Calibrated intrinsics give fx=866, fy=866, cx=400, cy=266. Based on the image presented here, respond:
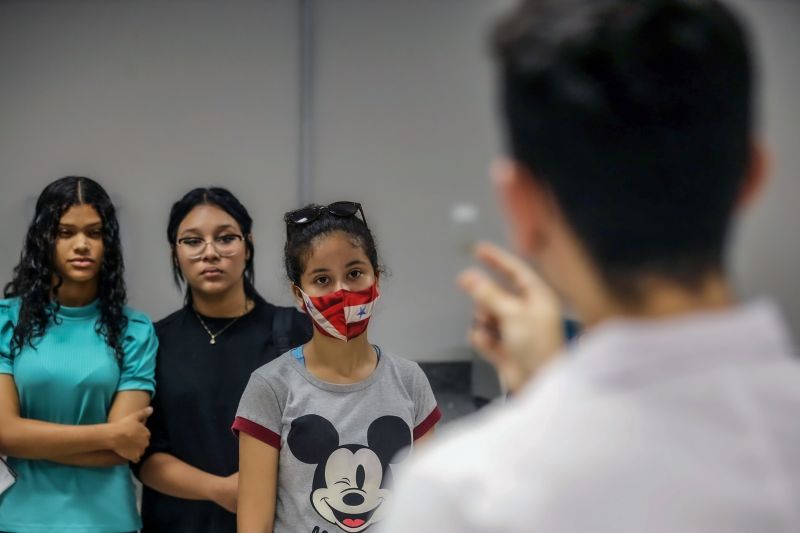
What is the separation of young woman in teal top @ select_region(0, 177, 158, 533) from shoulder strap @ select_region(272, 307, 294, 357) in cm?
31

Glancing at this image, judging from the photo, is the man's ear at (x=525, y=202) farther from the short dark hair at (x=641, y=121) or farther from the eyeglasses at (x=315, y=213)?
the eyeglasses at (x=315, y=213)

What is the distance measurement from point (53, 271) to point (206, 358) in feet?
1.46

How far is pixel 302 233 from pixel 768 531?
4.82ft

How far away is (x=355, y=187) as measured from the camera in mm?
3988

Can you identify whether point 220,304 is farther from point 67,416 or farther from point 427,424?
point 427,424

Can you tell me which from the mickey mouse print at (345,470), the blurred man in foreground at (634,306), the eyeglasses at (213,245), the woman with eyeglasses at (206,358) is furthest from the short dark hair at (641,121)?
the eyeglasses at (213,245)

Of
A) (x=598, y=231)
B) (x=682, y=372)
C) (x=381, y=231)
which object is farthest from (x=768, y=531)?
(x=381, y=231)

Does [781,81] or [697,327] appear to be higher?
[781,81]

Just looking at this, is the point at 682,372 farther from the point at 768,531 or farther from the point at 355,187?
the point at 355,187

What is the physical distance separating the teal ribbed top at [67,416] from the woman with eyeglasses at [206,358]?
0.08 meters

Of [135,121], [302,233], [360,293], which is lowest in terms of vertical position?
[360,293]

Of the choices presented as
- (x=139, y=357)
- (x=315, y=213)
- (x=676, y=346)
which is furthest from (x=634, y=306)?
(x=139, y=357)

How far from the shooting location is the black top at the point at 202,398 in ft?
6.75

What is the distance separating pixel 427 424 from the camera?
1920 mm
